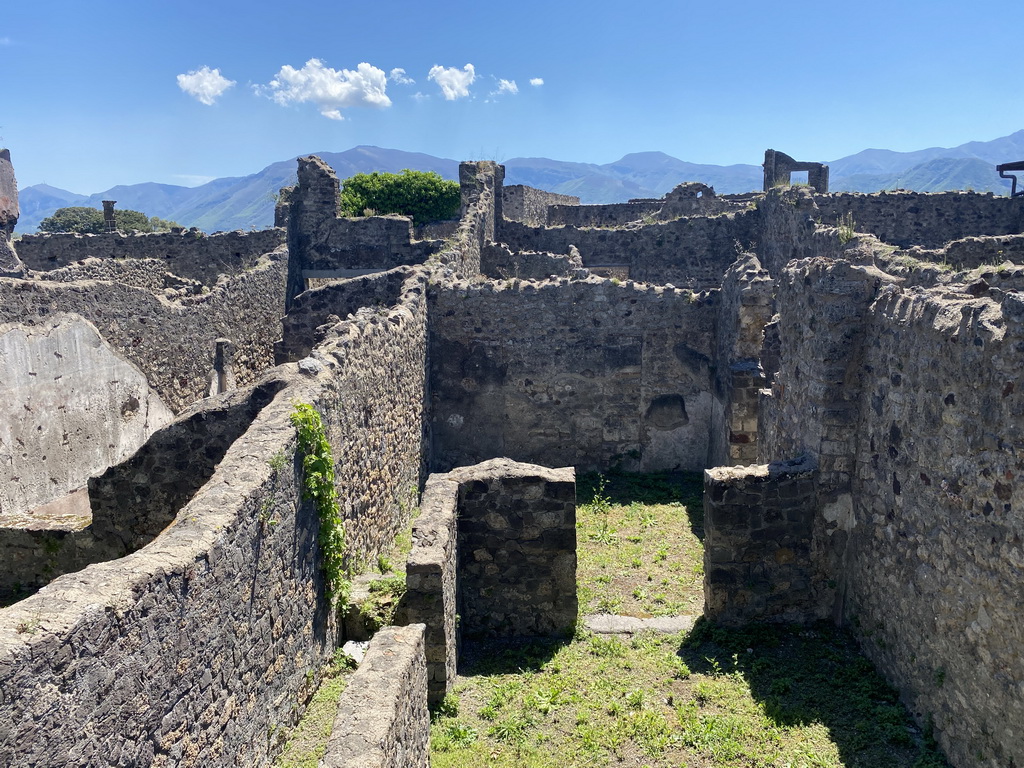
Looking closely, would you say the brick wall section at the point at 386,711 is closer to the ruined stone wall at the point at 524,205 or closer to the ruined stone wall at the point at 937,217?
the ruined stone wall at the point at 937,217

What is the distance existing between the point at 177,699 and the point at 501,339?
9.89 m

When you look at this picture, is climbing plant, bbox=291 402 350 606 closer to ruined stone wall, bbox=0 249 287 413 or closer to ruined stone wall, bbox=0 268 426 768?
ruined stone wall, bbox=0 268 426 768

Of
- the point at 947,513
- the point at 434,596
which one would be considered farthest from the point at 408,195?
the point at 947,513

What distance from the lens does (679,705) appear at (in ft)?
23.1

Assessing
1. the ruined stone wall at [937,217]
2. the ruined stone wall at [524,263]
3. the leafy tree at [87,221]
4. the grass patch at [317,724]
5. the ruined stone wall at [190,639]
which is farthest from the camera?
the leafy tree at [87,221]

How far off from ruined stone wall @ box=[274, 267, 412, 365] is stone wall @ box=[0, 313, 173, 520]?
296 centimetres

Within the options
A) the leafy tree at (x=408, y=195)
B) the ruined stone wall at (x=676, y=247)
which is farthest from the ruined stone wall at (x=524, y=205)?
the ruined stone wall at (x=676, y=247)

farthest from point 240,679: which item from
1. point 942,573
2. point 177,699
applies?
point 942,573

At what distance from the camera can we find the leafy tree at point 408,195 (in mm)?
41181

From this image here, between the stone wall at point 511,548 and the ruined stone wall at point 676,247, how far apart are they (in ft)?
42.3

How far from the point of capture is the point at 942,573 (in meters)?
6.40

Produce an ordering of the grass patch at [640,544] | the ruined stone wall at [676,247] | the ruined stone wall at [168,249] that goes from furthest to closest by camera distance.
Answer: the ruined stone wall at [168,249], the ruined stone wall at [676,247], the grass patch at [640,544]

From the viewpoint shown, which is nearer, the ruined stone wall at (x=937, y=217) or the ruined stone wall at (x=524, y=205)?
the ruined stone wall at (x=937, y=217)

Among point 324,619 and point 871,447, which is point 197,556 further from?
point 871,447
